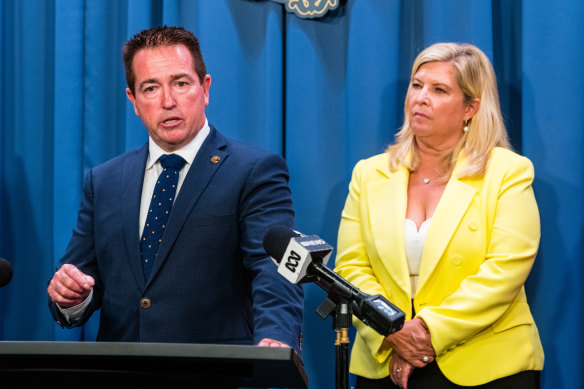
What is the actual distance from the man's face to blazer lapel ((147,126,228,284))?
0.09m

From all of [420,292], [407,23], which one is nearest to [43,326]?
[420,292]

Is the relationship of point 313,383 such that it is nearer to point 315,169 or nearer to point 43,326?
point 315,169

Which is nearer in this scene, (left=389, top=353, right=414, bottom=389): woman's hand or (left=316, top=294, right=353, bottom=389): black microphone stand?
(left=316, top=294, right=353, bottom=389): black microphone stand

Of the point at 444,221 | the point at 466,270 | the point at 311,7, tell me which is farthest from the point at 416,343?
the point at 311,7

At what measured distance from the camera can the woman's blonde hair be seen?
2582mm

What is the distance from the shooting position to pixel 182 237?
6.89 feet

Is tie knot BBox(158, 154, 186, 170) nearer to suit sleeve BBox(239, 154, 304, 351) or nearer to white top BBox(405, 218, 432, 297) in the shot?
suit sleeve BBox(239, 154, 304, 351)

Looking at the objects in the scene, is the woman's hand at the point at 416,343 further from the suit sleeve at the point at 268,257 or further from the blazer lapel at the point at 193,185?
the blazer lapel at the point at 193,185

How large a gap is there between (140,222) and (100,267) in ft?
0.56

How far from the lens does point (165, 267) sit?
2.08 metres

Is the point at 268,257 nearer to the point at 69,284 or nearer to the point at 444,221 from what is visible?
the point at 69,284

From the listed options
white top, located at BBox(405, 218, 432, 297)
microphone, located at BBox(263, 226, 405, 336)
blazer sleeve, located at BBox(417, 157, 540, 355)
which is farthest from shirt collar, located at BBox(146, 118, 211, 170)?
microphone, located at BBox(263, 226, 405, 336)

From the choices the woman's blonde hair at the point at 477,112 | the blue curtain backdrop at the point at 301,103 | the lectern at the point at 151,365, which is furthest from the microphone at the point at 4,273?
the blue curtain backdrop at the point at 301,103

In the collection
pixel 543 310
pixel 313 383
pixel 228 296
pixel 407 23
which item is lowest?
pixel 313 383
